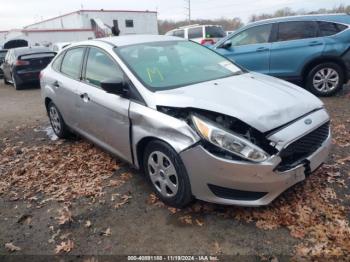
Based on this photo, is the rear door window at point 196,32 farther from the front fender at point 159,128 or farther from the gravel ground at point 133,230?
the front fender at point 159,128

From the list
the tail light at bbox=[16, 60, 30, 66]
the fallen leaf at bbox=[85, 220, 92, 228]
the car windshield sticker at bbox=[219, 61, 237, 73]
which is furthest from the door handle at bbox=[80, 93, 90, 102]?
the tail light at bbox=[16, 60, 30, 66]

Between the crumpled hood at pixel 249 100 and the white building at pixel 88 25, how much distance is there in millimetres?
27370

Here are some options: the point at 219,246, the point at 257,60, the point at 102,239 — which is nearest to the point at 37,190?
the point at 102,239

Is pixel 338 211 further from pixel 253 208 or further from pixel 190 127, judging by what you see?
pixel 190 127

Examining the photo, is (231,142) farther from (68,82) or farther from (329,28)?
(329,28)

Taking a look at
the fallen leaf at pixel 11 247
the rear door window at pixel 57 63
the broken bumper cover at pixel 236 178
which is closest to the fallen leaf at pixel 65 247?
the fallen leaf at pixel 11 247

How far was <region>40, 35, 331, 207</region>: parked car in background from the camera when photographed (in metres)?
2.86

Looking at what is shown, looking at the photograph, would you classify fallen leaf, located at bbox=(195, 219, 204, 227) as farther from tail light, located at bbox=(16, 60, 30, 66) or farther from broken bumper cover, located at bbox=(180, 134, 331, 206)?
tail light, located at bbox=(16, 60, 30, 66)

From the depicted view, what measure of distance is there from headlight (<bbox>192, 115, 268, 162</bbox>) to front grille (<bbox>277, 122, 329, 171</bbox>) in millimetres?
211

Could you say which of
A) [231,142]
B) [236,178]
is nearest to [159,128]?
[231,142]

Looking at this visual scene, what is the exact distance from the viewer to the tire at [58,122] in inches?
213

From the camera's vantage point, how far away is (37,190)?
4.10 meters

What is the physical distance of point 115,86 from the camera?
351cm

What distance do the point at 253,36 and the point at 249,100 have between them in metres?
5.14
